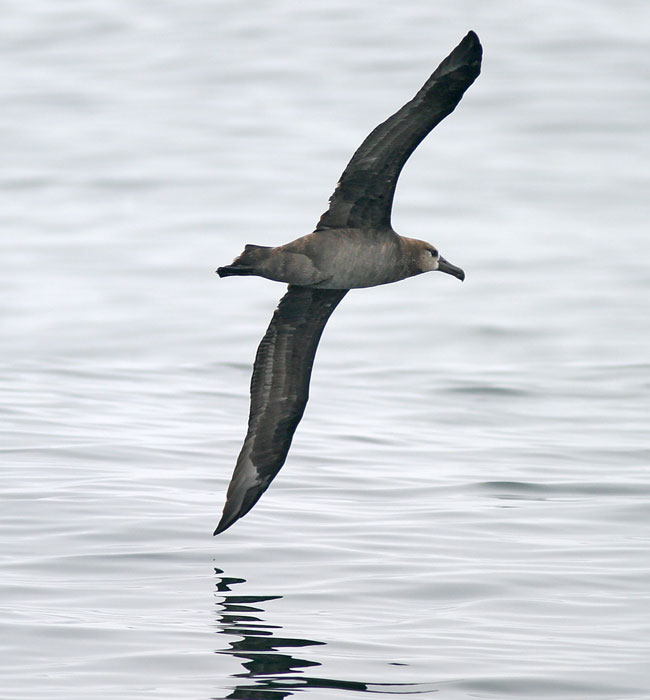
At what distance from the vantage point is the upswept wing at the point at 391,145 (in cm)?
965

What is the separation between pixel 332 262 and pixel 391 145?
973mm

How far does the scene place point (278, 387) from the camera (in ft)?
38.7

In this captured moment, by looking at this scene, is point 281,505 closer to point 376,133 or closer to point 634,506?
point 634,506

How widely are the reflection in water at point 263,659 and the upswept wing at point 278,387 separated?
114 centimetres

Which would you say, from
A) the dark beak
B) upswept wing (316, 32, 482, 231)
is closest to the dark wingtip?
upswept wing (316, 32, 482, 231)

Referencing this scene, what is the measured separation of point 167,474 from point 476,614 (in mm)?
5249

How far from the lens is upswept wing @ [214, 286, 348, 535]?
11.6 meters

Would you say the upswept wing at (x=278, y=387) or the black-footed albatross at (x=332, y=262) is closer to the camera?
the black-footed albatross at (x=332, y=262)

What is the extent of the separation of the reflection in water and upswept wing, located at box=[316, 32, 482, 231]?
9.21 ft

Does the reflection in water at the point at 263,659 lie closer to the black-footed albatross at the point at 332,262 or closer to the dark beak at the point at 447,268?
the black-footed albatross at the point at 332,262

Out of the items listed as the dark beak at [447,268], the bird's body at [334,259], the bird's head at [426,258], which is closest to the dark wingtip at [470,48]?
the bird's body at [334,259]

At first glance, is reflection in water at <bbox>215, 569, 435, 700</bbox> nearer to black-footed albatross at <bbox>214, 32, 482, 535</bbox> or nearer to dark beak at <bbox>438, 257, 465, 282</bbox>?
black-footed albatross at <bbox>214, 32, 482, 535</bbox>

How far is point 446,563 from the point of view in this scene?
11.9 metres

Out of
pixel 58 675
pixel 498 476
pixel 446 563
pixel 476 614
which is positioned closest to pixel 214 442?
pixel 498 476
